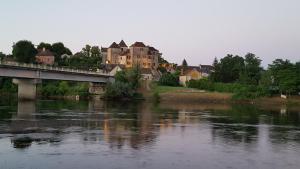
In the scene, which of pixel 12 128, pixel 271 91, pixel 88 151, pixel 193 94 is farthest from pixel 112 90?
pixel 88 151

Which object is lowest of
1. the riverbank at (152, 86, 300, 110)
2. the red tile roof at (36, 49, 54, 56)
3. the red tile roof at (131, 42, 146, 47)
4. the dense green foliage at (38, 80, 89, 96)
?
the riverbank at (152, 86, 300, 110)

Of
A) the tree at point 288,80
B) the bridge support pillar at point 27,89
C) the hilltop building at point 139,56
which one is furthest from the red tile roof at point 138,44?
the bridge support pillar at point 27,89

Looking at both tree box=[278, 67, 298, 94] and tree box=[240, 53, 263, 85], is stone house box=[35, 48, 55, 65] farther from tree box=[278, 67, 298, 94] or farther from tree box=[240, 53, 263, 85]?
tree box=[278, 67, 298, 94]

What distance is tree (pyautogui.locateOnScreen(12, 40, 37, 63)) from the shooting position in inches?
6201

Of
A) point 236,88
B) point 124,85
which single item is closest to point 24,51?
point 124,85

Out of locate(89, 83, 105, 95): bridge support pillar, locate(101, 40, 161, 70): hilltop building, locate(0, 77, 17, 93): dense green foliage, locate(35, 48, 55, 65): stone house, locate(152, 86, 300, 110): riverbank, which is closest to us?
locate(152, 86, 300, 110): riverbank

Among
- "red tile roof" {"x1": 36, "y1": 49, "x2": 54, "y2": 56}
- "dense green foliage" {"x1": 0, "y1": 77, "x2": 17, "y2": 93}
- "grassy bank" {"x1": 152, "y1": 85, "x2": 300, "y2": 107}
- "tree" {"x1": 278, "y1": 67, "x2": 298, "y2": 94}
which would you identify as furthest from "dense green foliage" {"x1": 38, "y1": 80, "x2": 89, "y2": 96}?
"tree" {"x1": 278, "y1": 67, "x2": 298, "y2": 94}

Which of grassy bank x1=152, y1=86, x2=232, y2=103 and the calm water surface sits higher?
grassy bank x1=152, y1=86, x2=232, y2=103

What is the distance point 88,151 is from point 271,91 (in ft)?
334

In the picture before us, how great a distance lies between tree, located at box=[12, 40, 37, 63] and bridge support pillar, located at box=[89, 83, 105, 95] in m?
31.9

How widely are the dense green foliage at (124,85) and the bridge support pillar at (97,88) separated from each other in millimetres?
5717

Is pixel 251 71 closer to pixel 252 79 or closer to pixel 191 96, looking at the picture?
pixel 252 79

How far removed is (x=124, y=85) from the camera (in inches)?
4970

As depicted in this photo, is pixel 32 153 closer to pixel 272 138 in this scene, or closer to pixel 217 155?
pixel 217 155
